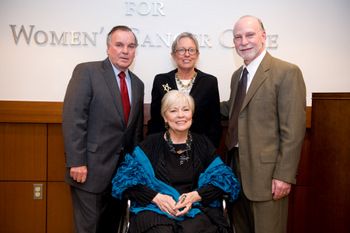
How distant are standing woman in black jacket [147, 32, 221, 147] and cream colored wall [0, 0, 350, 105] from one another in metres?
0.67

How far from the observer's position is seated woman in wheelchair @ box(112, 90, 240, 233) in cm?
213

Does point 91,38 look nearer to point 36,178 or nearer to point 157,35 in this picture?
point 157,35

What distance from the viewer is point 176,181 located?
2324 millimetres

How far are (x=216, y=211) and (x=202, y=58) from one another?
6.24ft

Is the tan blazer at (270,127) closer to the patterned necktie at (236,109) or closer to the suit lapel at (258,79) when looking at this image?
the suit lapel at (258,79)

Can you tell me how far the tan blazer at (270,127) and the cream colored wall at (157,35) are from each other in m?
1.31

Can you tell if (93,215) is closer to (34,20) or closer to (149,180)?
(149,180)

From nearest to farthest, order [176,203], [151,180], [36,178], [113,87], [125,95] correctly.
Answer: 1. [176,203]
2. [151,180]
3. [113,87]
4. [125,95]
5. [36,178]

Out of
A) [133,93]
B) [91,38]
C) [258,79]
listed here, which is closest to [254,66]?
[258,79]

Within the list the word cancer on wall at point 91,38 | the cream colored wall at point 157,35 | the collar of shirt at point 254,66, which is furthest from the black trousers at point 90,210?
the word cancer on wall at point 91,38

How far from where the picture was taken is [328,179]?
249 centimetres

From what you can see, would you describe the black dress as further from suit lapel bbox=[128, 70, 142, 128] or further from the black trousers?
the black trousers

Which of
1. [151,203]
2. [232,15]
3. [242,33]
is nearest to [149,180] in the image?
[151,203]

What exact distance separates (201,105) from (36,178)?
2.11 m
